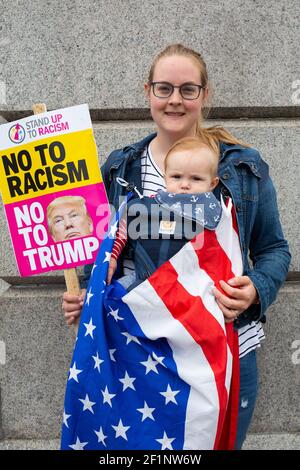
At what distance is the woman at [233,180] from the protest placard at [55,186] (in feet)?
0.44

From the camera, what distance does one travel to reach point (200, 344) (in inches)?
73.3

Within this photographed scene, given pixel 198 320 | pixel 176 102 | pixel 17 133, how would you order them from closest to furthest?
1. pixel 198 320
2. pixel 176 102
3. pixel 17 133

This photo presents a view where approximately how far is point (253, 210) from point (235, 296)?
1.20 ft

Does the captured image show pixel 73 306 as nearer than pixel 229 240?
No

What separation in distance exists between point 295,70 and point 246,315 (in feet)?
5.26

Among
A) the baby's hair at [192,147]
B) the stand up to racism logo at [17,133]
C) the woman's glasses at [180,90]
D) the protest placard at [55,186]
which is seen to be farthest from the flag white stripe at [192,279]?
the stand up to racism logo at [17,133]

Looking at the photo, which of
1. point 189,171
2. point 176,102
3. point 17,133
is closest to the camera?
point 189,171

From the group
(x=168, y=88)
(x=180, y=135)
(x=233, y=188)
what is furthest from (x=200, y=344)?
(x=168, y=88)

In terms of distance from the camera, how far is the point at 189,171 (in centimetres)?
197

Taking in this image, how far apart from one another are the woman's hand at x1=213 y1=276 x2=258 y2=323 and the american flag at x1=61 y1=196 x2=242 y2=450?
3 centimetres

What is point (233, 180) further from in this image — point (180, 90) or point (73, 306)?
point (73, 306)

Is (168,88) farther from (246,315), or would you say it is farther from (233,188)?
(246,315)

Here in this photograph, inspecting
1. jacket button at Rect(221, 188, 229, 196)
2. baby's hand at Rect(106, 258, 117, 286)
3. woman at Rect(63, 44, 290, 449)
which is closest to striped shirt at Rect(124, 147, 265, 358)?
woman at Rect(63, 44, 290, 449)

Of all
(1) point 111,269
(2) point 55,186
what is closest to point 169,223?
(1) point 111,269
